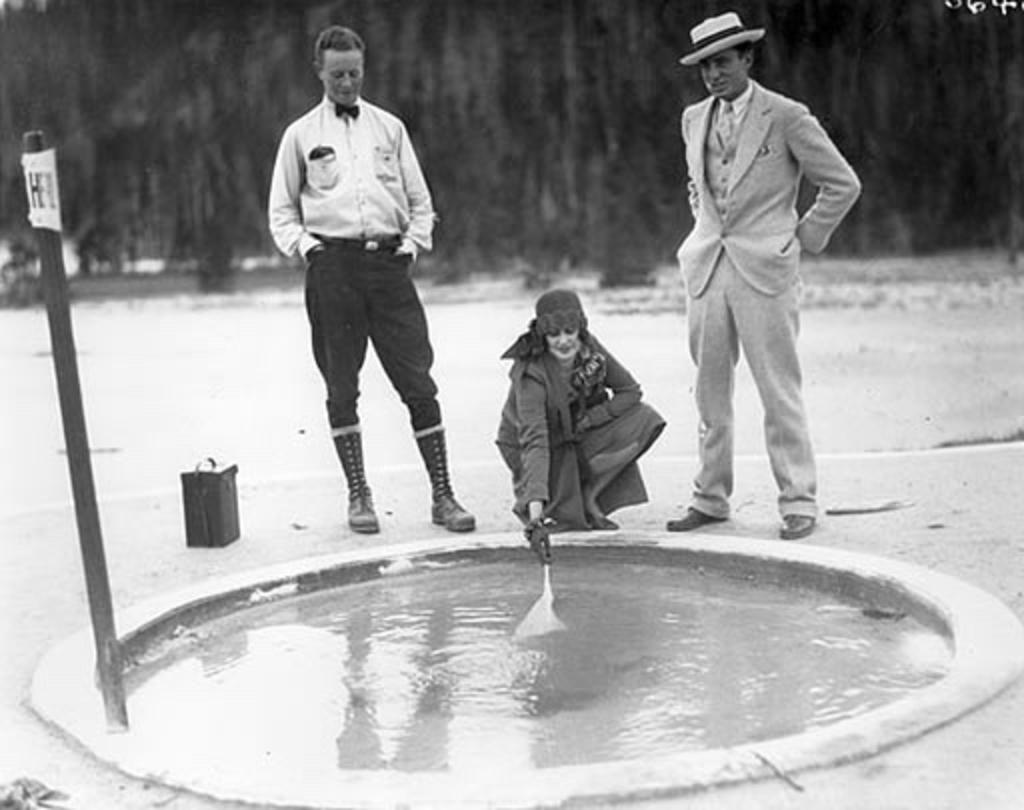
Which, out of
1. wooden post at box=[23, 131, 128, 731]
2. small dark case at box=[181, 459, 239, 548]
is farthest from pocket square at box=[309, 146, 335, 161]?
wooden post at box=[23, 131, 128, 731]

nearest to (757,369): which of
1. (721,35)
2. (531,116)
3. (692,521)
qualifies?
(692,521)

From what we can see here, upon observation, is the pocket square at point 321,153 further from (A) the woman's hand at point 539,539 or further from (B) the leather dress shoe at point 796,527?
(B) the leather dress shoe at point 796,527

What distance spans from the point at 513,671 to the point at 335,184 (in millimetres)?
2123

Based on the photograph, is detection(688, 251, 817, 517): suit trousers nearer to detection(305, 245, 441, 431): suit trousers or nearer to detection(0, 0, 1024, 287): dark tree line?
detection(305, 245, 441, 431): suit trousers

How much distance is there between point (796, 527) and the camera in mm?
4836

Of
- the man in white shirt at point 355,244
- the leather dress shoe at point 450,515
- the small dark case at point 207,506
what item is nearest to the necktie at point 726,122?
the man in white shirt at point 355,244

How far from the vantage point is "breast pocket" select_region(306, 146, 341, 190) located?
5.21 m

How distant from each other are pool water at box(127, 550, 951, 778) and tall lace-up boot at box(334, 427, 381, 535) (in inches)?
24.3

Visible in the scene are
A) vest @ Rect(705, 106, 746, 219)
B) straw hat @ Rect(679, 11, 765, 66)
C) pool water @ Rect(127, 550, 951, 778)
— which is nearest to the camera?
pool water @ Rect(127, 550, 951, 778)

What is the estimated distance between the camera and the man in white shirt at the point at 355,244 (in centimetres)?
520

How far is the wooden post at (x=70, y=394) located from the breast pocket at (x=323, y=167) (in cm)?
211

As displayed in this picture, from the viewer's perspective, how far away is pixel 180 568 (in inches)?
193

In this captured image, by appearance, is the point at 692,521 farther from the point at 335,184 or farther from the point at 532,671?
the point at 335,184

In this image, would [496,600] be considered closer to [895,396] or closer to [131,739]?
[131,739]
